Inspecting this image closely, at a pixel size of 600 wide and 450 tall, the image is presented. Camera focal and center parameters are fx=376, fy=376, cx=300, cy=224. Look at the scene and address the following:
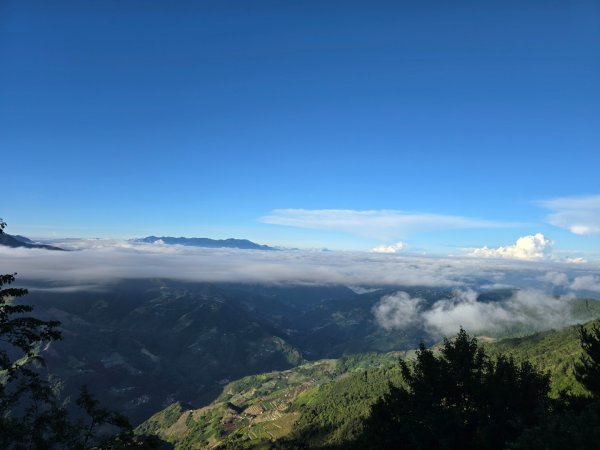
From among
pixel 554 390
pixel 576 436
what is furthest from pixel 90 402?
pixel 554 390

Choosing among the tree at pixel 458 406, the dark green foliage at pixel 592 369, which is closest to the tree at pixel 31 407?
the tree at pixel 458 406

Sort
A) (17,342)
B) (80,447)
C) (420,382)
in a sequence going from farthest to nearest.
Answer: (420,382), (80,447), (17,342)

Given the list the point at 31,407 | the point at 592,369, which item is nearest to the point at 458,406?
the point at 592,369

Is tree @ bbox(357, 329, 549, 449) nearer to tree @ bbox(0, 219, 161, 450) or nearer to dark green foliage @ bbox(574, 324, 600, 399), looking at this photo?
dark green foliage @ bbox(574, 324, 600, 399)

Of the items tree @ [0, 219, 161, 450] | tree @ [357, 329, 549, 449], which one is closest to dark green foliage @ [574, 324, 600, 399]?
tree @ [357, 329, 549, 449]

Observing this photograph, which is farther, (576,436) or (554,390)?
(554,390)

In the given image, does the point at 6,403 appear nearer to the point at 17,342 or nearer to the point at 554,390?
the point at 17,342

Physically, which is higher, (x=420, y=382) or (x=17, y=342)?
(x=17, y=342)

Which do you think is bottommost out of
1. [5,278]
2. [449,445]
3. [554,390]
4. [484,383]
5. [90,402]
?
[554,390]

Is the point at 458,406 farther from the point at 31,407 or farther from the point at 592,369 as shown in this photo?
the point at 31,407
